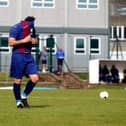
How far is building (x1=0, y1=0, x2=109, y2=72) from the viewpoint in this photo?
53812 millimetres

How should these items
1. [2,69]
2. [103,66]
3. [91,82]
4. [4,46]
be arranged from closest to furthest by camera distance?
1. [91,82]
2. [103,66]
3. [2,69]
4. [4,46]

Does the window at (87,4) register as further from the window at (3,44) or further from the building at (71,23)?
the window at (3,44)

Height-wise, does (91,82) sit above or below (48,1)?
below

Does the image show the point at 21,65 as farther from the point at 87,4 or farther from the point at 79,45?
the point at 87,4

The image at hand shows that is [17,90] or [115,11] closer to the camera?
[17,90]

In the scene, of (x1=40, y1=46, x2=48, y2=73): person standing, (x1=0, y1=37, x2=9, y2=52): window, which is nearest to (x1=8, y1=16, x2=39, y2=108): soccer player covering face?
(x1=40, y1=46, x2=48, y2=73): person standing

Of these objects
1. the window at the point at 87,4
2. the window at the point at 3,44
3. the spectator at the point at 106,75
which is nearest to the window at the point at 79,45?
the window at the point at 87,4

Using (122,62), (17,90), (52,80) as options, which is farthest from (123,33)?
(17,90)

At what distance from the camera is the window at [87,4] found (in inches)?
2195

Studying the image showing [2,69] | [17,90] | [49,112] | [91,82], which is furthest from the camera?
[2,69]

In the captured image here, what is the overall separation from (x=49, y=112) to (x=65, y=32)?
4119cm

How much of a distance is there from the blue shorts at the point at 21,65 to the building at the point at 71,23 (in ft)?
124

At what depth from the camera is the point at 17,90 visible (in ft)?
48.2

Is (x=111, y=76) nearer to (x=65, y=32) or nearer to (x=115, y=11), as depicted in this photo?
(x=65, y=32)
